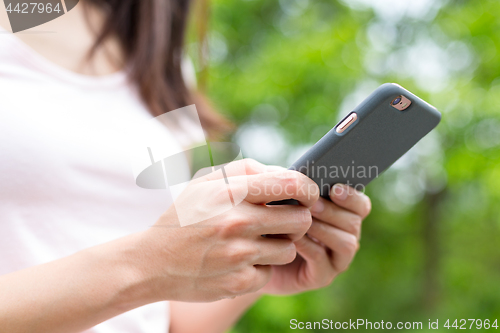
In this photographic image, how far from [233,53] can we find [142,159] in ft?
11.0

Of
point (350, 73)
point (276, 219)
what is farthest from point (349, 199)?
point (350, 73)

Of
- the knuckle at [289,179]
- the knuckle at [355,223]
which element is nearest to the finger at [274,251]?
the knuckle at [289,179]

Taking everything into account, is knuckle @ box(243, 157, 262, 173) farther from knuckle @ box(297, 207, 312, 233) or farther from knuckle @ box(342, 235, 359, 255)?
knuckle @ box(342, 235, 359, 255)

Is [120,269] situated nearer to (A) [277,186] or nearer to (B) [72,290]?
(B) [72,290]

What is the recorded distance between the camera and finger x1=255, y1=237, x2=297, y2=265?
681mm

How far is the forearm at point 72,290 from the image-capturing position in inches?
22.9

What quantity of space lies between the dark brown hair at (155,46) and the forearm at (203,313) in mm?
560

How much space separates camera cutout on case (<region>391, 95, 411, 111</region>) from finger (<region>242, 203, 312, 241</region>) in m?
0.25

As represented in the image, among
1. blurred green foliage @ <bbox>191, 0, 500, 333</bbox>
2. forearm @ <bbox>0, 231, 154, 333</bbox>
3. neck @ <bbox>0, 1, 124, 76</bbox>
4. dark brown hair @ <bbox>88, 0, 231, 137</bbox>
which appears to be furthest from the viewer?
blurred green foliage @ <bbox>191, 0, 500, 333</bbox>

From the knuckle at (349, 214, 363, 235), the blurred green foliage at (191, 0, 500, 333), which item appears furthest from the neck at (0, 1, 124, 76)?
the blurred green foliage at (191, 0, 500, 333)

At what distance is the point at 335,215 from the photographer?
853mm

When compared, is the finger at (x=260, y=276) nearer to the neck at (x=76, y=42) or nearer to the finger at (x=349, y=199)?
the finger at (x=349, y=199)

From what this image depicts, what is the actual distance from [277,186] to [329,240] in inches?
12.1

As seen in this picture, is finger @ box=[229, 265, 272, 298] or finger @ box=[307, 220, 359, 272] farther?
finger @ box=[307, 220, 359, 272]
